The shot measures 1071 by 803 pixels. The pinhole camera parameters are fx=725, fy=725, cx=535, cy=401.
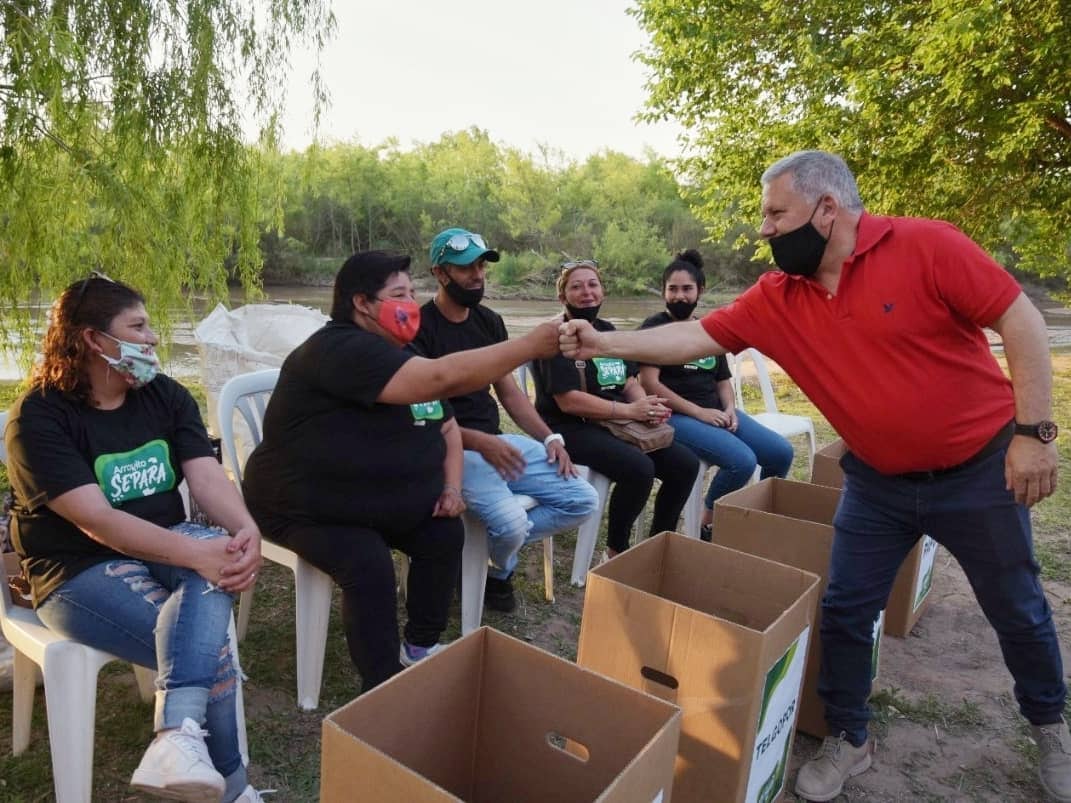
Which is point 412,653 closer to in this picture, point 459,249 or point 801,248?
point 459,249

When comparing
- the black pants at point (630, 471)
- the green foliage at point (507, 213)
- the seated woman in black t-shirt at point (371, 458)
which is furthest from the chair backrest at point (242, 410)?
the green foliage at point (507, 213)

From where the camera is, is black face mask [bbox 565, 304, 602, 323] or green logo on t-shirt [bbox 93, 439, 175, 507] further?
→ black face mask [bbox 565, 304, 602, 323]

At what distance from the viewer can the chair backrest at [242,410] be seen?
2.70 m

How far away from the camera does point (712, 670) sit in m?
1.50

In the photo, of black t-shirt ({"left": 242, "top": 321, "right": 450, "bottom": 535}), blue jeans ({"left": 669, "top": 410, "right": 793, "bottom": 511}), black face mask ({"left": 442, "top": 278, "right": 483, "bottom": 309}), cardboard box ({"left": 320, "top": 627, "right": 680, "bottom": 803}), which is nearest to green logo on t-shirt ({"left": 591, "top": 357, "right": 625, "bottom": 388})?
blue jeans ({"left": 669, "top": 410, "right": 793, "bottom": 511})

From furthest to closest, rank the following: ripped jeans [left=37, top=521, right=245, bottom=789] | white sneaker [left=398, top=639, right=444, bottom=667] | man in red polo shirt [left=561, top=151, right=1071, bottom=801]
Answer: white sneaker [left=398, top=639, right=444, bottom=667], man in red polo shirt [left=561, top=151, right=1071, bottom=801], ripped jeans [left=37, top=521, right=245, bottom=789]

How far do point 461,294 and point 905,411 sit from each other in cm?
176

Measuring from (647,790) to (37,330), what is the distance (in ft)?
16.1

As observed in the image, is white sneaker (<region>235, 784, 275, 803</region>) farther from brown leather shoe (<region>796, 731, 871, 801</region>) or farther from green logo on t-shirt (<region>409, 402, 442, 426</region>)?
brown leather shoe (<region>796, 731, 871, 801</region>)

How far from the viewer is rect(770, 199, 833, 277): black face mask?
1923mm

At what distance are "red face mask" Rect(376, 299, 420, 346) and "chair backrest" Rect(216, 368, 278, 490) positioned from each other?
679 millimetres

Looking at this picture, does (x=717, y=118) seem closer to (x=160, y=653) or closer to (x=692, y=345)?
(x=692, y=345)

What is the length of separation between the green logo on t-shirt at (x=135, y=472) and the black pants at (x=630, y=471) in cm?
178

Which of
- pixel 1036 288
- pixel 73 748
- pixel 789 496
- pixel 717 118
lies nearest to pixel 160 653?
pixel 73 748
